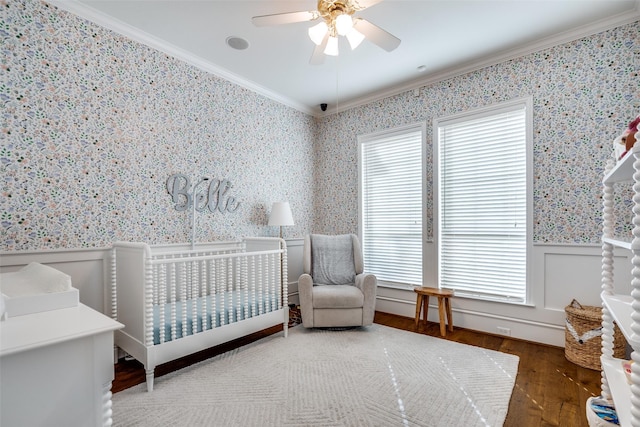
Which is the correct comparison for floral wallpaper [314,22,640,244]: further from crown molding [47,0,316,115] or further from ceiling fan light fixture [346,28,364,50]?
crown molding [47,0,316,115]

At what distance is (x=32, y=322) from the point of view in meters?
1.07

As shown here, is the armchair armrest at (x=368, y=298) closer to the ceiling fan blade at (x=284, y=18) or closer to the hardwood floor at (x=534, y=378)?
the hardwood floor at (x=534, y=378)

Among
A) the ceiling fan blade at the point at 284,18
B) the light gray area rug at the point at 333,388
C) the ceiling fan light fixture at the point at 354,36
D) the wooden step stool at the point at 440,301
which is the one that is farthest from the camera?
the wooden step stool at the point at 440,301

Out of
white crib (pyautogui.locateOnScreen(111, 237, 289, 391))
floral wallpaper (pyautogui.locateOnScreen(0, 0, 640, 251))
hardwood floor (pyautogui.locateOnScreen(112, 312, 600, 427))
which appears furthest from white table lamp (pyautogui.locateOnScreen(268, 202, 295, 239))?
hardwood floor (pyautogui.locateOnScreen(112, 312, 600, 427))

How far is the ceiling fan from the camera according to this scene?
1.78 metres

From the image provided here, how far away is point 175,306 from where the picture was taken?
235 centimetres

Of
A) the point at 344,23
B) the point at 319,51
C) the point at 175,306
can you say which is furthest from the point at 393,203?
the point at 175,306

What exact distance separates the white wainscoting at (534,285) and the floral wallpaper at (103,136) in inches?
4.4

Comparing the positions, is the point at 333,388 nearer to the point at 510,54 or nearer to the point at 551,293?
the point at 551,293

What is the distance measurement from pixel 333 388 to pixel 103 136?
255cm

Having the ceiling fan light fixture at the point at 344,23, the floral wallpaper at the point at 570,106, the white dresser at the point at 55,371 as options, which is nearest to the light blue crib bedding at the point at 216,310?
the white dresser at the point at 55,371

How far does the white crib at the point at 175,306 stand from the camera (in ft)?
6.57

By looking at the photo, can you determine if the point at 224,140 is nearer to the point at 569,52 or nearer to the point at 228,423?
the point at 228,423

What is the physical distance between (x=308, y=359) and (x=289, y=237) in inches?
72.0
